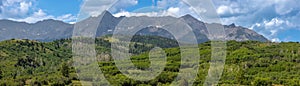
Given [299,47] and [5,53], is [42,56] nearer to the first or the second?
[5,53]

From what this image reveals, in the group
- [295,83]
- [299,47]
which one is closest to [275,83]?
[295,83]

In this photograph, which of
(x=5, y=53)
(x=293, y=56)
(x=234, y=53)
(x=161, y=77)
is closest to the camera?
(x=161, y=77)

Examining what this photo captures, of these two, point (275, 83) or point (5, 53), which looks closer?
point (275, 83)

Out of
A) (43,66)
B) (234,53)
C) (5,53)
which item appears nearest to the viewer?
(234,53)

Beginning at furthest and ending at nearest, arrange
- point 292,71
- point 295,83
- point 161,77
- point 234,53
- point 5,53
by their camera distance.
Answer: point 5,53, point 234,53, point 292,71, point 161,77, point 295,83

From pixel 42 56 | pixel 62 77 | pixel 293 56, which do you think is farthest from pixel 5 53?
pixel 293 56

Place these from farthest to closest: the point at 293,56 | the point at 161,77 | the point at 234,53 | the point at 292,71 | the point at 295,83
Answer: the point at 234,53
the point at 293,56
the point at 292,71
the point at 161,77
the point at 295,83

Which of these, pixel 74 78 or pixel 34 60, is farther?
pixel 34 60

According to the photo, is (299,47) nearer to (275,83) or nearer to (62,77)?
(275,83)
